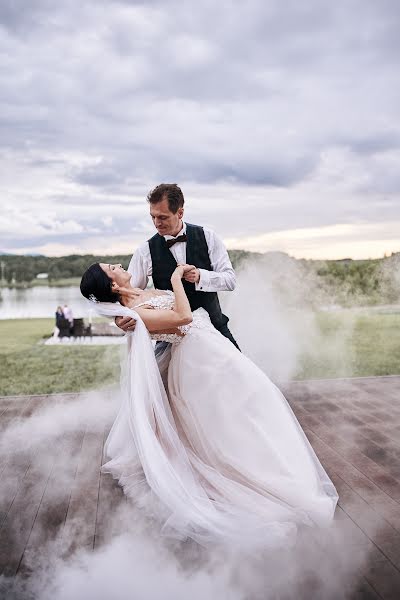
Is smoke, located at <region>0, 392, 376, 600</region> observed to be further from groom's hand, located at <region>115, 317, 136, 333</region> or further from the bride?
groom's hand, located at <region>115, 317, 136, 333</region>

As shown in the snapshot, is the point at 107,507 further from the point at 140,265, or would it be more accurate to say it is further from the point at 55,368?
the point at 55,368

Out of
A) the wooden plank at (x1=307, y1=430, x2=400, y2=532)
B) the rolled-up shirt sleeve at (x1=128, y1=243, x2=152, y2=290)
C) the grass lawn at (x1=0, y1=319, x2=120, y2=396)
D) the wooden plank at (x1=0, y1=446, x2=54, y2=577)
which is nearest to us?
the wooden plank at (x1=0, y1=446, x2=54, y2=577)

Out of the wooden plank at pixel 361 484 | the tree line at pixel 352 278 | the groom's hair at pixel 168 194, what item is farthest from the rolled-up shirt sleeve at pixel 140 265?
the tree line at pixel 352 278

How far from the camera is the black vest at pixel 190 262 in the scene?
3078mm

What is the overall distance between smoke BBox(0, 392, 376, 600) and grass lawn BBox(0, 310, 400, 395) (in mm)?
4079

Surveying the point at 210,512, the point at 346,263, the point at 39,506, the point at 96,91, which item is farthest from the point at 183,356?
the point at 346,263

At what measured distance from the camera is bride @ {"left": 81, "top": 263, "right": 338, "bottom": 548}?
2402mm

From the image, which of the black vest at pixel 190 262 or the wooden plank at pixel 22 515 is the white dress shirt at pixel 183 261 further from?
the wooden plank at pixel 22 515

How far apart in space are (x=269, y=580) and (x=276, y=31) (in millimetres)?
5793

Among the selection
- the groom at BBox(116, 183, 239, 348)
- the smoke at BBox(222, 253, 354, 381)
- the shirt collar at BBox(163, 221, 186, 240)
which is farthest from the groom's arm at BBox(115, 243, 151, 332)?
the smoke at BBox(222, 253, 354, 381)

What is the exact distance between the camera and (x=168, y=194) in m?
2.87

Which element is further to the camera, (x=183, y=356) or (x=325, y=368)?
(x=325, y=368)

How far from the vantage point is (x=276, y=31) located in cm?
588

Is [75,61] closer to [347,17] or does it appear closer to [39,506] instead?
[347,17]
